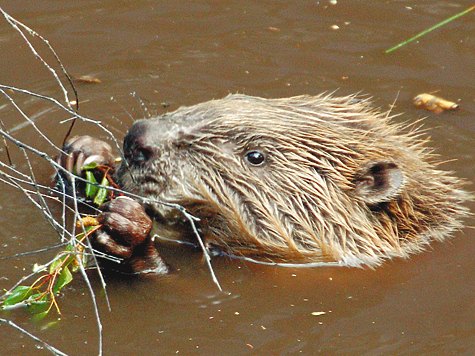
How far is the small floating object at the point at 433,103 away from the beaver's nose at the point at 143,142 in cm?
221

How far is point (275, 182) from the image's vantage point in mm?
3469

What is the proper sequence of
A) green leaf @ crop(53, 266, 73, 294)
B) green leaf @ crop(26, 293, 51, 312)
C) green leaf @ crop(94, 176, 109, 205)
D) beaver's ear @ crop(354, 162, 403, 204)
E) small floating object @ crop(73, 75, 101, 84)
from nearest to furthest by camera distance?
green leaf @ crop(53, 266, 73, 294)
green leaf @ crop(26, 293, 51, 312)
beaver's ear @ crop(354, 162, 403, 204)
green leaf @ crop(94, 176, 109, 205)
small floating object @ crop(73, 75, 101, 84)

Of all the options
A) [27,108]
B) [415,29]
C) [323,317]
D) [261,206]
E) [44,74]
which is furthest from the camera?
[415,29]

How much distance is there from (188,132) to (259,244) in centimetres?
65

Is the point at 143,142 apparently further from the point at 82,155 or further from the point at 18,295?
the point at 18,295

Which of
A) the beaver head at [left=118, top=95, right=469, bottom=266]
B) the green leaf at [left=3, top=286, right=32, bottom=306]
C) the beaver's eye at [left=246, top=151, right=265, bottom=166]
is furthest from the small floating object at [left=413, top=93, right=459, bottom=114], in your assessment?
the green leaf at [left=3, top=286, right=32, bottom=306]

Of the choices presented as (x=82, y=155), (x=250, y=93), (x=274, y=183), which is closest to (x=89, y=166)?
(x=82, y=155)

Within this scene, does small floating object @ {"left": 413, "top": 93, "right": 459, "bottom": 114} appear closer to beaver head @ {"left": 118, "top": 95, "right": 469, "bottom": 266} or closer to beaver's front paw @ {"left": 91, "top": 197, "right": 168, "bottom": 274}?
beaver head @ {"left": 118, "top": 95, "right": 469, "bottom": 266}

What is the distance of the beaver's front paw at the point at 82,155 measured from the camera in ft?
12.1

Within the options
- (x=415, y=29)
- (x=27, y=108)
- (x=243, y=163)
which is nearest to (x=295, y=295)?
(x=243, y=163)

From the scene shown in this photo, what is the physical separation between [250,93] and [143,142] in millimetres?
1789

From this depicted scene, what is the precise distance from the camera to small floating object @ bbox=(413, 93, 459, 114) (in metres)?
4.88

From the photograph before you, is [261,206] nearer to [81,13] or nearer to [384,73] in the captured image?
[384,73]

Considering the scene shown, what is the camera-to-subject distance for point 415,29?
5.75 metres
